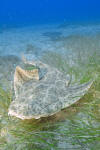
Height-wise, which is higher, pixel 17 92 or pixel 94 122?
pixel 17 92

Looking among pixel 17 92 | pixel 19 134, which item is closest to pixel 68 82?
pixel 17 92

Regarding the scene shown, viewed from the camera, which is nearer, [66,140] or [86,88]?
[66,140]

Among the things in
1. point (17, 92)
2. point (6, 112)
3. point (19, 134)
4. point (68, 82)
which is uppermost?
point (68, 82)

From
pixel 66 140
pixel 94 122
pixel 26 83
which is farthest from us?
pixel 26 83

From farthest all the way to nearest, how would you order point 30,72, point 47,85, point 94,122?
point 30,72
point 47,85
point 94,122

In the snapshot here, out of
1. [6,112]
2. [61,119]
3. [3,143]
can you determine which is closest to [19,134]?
[3,143]

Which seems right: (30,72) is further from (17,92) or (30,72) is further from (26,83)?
(17,92)
